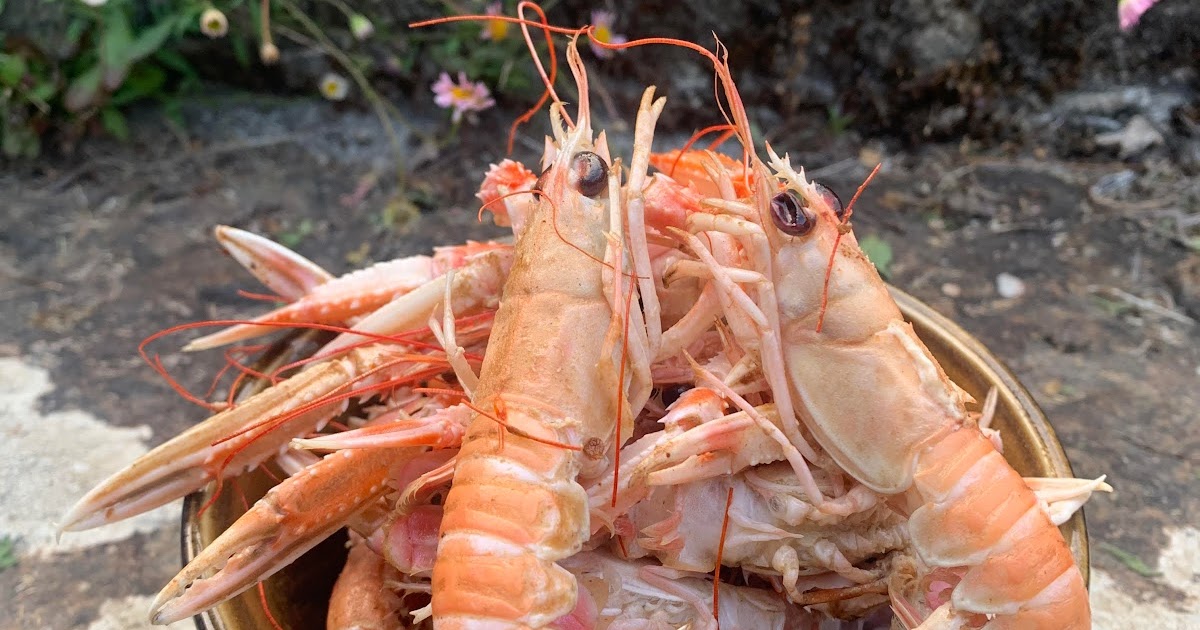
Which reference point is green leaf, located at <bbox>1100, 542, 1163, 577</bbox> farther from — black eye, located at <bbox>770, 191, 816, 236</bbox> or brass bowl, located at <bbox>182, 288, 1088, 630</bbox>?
black eye, located at <bbox>770, 191, 816, 236</bbox>

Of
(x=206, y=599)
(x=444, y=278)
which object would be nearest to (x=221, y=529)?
(x=206, y=599)

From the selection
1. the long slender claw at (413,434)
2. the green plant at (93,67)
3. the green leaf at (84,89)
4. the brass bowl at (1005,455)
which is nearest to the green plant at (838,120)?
the brass bowl at (1005,455)

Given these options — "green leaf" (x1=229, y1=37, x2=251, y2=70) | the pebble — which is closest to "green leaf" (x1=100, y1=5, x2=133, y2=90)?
"green leaf" (x1=229, y1=37, x2=251, y2=70)

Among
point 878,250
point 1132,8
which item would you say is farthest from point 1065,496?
point 1132,8

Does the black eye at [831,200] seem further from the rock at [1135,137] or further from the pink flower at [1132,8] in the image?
the rock at [1135,137]

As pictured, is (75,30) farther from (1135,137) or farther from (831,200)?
(1135,137)

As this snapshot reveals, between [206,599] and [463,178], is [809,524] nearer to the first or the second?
[206,599]
